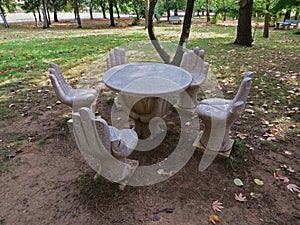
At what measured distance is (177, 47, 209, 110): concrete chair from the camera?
3.51 meters

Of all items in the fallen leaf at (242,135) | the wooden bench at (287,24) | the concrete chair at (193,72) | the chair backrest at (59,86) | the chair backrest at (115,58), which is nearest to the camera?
the chair backrest at (59,86)

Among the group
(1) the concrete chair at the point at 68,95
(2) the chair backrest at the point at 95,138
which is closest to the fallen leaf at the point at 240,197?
(2) the chair backrest at the point at 95,138

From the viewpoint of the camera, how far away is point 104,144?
1.83 m

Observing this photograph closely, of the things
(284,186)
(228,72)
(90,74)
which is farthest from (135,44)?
(284,186)

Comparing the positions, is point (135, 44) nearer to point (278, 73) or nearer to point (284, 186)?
point (278, 73)

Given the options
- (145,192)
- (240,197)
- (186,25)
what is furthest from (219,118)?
(186,25)

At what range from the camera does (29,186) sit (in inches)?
93.7

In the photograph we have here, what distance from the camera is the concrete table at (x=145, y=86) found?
2.44m

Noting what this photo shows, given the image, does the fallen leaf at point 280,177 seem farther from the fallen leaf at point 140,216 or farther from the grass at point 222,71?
the fallen leaf at point 140,216

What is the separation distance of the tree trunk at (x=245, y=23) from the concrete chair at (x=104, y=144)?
8.36 metres

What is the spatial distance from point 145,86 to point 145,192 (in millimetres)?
1205

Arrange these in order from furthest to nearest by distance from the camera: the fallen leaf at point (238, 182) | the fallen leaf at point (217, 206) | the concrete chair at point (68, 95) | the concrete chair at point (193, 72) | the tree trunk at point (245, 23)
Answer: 1. the tree trunk at point (245, 23)
2. the concrete chair at point (193, 72)
3. the concrete chair at point (68, 95)
4. the fallen leaf at point (238, 182)
5. the fallen leaf at point (217, 206)

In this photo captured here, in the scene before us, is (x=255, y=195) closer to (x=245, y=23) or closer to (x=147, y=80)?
(x=147, y=80)

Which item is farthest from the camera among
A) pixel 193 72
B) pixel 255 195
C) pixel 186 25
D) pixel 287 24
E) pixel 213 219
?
pixel 287 24
